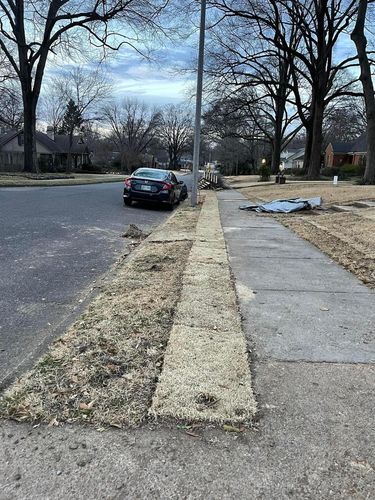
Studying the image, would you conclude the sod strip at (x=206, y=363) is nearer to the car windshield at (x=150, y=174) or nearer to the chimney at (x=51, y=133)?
the car windshield at (x=150, y=174)

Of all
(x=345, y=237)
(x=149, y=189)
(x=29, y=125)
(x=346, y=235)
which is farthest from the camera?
(x=29, y=125)

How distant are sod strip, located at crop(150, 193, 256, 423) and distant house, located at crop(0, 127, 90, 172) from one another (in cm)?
4651

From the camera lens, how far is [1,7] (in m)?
29.1

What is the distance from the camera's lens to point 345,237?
353 inches

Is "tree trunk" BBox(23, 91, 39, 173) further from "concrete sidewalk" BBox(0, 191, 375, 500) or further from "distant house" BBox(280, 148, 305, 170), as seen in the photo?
"distant house" BBox(280, 148, 305, 170)

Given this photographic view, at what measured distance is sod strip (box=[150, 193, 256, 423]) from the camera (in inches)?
104

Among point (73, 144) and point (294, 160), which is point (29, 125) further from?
point (294, 160)

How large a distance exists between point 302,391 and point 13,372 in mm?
2046

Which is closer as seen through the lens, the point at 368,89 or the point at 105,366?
the point at 105,366

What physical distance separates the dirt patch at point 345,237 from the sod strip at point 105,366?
309 cm

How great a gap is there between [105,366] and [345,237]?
709 cm

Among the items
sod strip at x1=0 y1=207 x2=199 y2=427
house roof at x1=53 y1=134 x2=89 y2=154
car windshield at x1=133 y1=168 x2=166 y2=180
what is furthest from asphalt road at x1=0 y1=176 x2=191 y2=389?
house roof at x1=53 y1=134 x2=89 y2=154

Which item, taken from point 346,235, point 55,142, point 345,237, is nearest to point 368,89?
point 346,235

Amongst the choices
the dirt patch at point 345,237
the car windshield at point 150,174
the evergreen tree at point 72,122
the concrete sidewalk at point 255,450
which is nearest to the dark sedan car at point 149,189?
the car windshield at point 150,174
